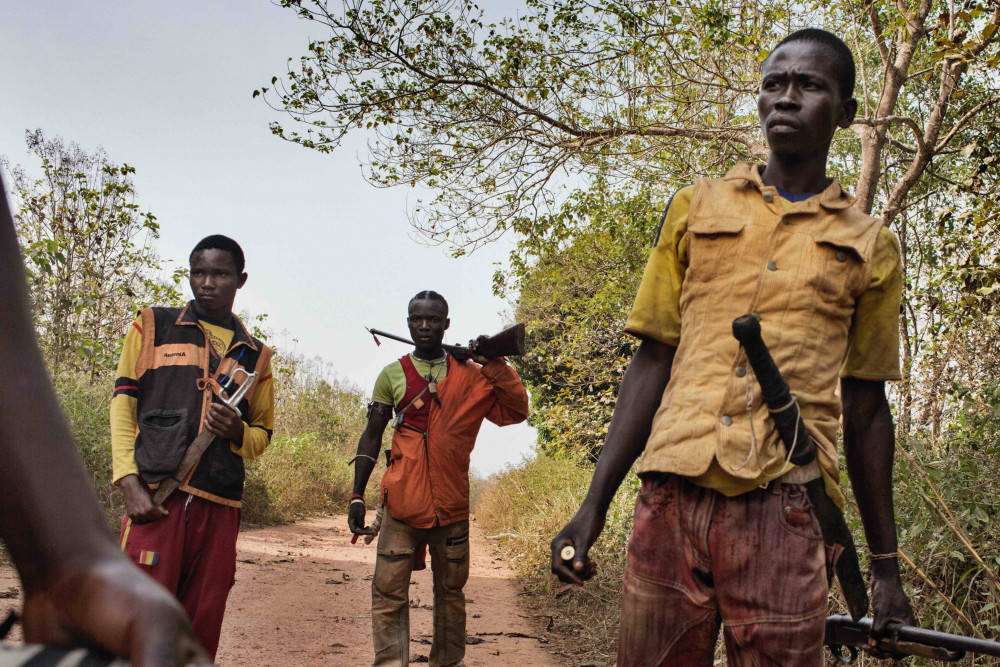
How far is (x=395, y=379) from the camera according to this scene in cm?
557

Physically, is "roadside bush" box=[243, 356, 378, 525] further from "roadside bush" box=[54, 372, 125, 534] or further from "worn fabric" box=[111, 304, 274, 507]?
"worn fabric" box=[111, 304, 274, 507]

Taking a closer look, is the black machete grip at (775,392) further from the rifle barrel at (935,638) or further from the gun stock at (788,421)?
the rifle barrel at (935,638)

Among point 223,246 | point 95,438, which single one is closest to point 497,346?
point 223,246

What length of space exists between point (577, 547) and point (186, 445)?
233 cm

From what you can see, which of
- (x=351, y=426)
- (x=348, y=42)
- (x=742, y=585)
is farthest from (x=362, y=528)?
(x=351, y=426)

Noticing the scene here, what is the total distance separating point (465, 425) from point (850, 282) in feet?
11.9

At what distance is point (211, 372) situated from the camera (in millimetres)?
4047

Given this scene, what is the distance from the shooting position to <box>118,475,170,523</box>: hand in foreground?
12.1ft

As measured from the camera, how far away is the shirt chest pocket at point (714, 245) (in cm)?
216

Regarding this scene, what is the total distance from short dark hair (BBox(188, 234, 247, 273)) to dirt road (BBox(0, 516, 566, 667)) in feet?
6.31

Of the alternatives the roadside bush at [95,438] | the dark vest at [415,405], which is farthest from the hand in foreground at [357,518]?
the roadside bush at [95,438]

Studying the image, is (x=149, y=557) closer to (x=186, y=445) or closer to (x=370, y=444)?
(x=186, y=445)

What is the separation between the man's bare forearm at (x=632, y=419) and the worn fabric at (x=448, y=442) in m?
3.09

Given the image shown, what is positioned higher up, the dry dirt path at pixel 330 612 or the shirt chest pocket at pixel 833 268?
the shirt chest pocket at pixel 833 268
